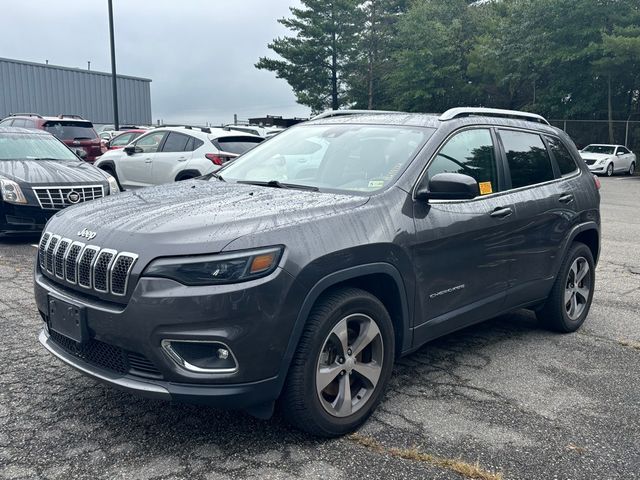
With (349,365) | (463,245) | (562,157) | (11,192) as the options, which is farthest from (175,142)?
(349,365)

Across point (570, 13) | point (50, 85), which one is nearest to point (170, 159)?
point (570, 13)

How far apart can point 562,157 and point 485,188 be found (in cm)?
134

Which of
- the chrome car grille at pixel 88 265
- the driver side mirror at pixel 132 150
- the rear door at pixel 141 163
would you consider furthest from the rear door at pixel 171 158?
the chrome car grille at pixel 88 265

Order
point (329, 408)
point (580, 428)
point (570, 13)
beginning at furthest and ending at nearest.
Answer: point (570, 13) < point (580, 428) < point (329, 408)

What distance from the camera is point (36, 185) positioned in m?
8.09

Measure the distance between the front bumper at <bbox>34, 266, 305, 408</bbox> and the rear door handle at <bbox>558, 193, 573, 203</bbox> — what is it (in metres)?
→ 2.80

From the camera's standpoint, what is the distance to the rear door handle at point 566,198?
4.84 meters

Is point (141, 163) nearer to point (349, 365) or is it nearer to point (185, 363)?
point (349, 365)

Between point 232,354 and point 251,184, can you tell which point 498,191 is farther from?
point 232,354

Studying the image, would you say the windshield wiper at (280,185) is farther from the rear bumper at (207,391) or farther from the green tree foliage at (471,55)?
the green tree foliage at (471,55)

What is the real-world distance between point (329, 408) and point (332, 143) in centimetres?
187

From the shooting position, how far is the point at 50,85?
4244cm

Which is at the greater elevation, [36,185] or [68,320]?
[36,185]

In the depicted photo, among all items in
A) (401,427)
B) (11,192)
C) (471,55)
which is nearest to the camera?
(401,427)
